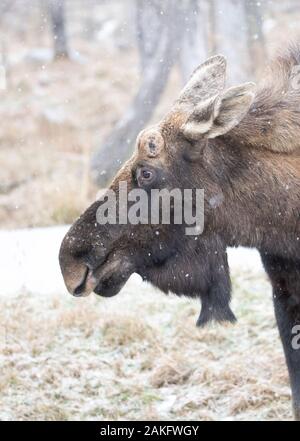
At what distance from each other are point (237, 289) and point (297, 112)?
11.5ft

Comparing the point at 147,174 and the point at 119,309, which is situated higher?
the point at 147,174

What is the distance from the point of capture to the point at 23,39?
2512 cm

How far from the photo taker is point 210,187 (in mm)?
4855

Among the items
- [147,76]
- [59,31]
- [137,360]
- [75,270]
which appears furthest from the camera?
[59,31]

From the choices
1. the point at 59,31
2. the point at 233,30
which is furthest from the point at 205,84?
the point at 59,31

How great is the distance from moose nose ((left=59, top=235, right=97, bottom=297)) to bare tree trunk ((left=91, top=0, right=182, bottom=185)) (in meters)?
7.43

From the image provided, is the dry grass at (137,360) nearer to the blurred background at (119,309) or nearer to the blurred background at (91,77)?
the blurred background at (119,309)

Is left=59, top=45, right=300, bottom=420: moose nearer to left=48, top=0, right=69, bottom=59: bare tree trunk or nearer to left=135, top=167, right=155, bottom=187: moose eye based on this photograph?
left=135, top=167, right=155, bottom=187: moose eye

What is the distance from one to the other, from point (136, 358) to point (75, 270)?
2.39m

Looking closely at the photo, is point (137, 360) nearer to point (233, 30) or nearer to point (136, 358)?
point (136, 358)

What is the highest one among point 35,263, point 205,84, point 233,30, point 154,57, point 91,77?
point 91,77

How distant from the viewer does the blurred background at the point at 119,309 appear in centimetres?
639
